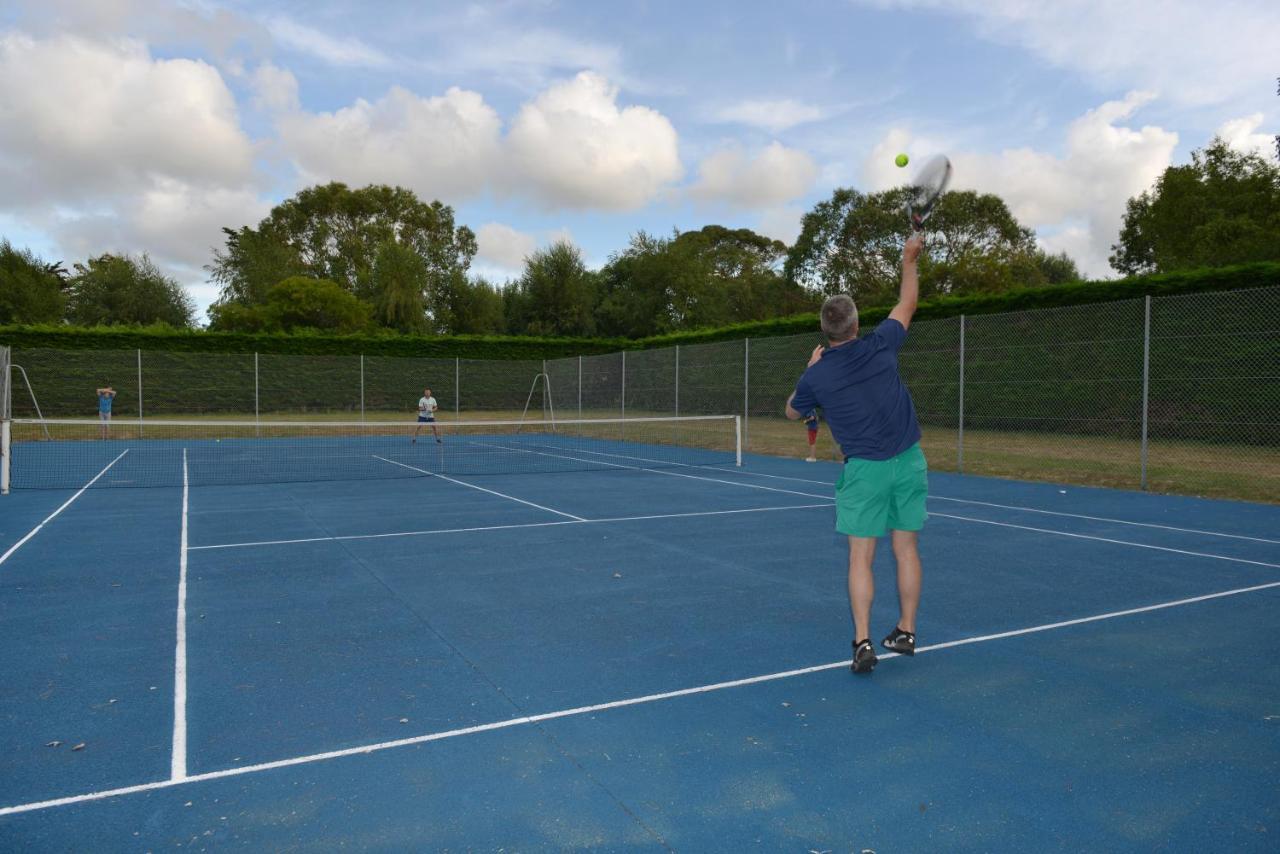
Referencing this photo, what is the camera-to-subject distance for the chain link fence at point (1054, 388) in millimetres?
11539

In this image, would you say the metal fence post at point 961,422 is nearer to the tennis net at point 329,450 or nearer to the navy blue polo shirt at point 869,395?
the tennis net at point 329,450

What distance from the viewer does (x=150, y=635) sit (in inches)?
183

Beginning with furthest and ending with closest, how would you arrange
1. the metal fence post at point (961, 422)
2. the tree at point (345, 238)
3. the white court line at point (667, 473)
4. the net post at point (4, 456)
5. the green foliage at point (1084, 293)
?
the tree at point (345, 238) < the green foliage at point (1084, 293) < the metal fence post at point (961, 422) < the white court line at point (667, 473) < the net post at point (4, 456)

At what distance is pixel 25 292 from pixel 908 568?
55244 mm

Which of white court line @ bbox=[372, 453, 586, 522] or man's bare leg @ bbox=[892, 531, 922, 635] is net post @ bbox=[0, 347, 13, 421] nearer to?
white court line @ bbox=[372, 453, 586, 522]

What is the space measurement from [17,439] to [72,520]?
1704 cm

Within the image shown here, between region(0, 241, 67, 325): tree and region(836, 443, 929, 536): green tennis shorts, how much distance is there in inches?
2080

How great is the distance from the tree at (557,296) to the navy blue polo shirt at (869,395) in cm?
4245

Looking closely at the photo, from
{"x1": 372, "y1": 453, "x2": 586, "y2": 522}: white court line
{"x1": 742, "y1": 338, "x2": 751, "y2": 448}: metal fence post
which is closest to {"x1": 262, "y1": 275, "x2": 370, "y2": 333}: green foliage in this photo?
{"x1": 742, "y1": 338, "x2": 751, "y2": 448}: metal fence post

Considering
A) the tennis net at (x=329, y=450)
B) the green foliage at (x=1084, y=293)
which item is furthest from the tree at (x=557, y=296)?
the green foliage at (x=1084, y=293)

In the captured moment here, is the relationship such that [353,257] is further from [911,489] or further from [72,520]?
[911,489]

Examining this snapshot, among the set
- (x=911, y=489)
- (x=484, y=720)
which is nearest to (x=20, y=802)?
(x=484, y=720)

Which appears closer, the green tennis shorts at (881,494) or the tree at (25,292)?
the green tennis shorts at (881,494)

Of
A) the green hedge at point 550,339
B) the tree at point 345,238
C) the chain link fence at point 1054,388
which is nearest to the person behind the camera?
the chain link fence at point 1054,388
